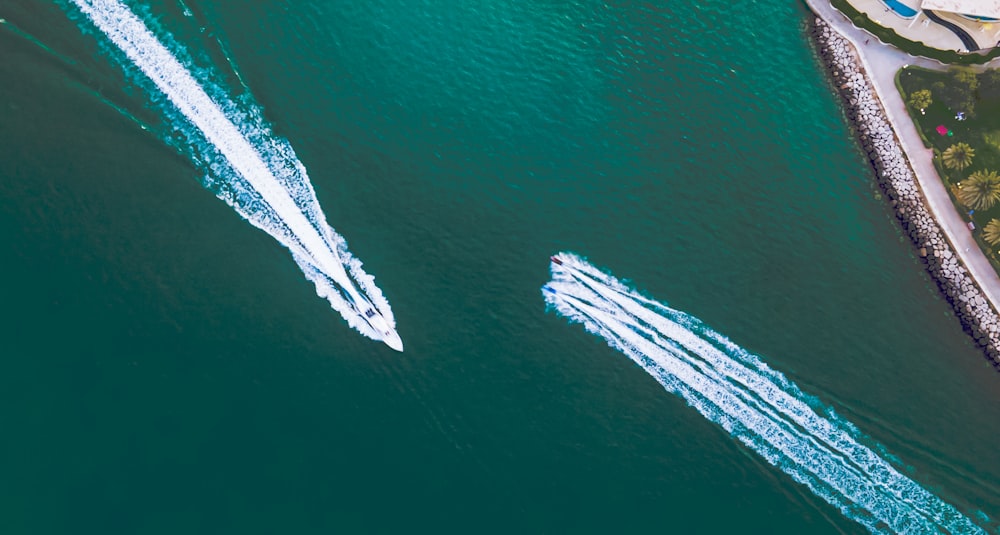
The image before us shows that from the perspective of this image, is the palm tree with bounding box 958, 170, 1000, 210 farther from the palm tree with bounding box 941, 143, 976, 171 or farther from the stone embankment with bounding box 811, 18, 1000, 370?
the stone embankment with bounding box 811, 18, 1000, 370

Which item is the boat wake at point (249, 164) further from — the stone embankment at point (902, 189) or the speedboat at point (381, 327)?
the stone embankment at point (902, 189)

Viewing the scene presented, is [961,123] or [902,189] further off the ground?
[961,123]

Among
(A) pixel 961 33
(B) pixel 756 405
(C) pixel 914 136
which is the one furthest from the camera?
(A) pixel 961 33

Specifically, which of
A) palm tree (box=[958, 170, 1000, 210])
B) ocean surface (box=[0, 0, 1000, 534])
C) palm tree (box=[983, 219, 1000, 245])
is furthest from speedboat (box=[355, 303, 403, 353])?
palm tree (box=[983, 219, 1000, 245])

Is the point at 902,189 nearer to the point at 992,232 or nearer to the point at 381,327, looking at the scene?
the point at 992,232

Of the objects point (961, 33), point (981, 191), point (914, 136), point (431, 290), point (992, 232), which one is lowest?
point (431, 290)

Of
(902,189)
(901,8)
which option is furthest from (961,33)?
(902,189)
